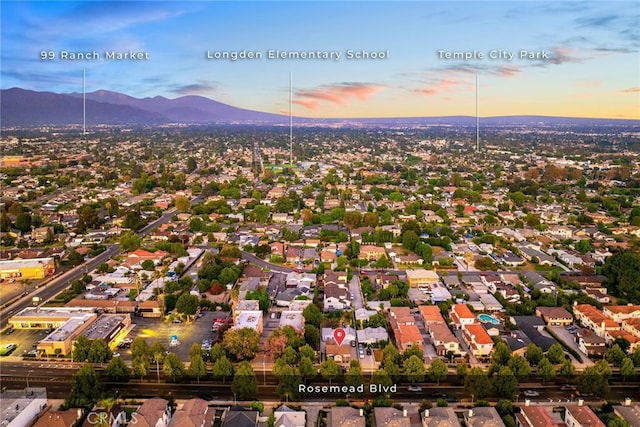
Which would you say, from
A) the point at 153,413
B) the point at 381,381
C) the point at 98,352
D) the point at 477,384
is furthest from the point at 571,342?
the point at 98,352

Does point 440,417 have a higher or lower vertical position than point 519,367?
lower

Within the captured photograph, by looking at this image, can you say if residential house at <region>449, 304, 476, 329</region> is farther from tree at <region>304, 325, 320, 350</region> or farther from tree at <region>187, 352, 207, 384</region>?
tree at <region>187, 352, 207, 384</region>

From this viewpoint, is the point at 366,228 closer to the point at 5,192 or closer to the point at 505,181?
the point at 505,181

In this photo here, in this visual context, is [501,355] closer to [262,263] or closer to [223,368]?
[223,368]

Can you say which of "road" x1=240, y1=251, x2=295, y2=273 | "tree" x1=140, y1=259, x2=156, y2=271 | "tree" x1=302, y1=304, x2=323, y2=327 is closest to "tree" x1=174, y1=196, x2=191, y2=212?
"road" x1=240, y1=251, x2=295, y2=273

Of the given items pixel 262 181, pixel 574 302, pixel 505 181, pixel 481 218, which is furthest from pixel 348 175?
pixel 574 302

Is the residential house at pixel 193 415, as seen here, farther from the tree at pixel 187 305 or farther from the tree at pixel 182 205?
the tree at pixel 182 205

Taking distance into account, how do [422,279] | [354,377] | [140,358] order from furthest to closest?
1. [422,279]
2. [140,358]
3. [354,377]
